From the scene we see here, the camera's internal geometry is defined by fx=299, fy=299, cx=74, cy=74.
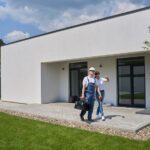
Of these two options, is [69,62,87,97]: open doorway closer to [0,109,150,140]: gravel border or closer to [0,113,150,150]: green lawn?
[0,109,150,140]: gravel border

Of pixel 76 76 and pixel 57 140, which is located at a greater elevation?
pixel 76 76

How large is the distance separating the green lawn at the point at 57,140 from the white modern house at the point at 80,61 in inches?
224

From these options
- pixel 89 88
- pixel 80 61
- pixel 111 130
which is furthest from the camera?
pixel 80 61

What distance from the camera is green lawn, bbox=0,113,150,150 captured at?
24.5 ft

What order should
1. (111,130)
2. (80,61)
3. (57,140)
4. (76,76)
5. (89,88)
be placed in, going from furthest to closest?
(76,76) < (80,61) < (89,88) < (111,130) < (57,140)

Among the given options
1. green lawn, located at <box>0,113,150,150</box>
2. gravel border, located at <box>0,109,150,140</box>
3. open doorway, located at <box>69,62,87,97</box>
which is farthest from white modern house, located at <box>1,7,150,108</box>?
green lawn, located at <box>0,113,150,150</box>

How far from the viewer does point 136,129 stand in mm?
9086

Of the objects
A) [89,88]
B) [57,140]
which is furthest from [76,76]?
[57,140]

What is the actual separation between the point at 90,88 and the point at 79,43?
19.7ft

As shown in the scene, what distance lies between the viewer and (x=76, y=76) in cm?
1889

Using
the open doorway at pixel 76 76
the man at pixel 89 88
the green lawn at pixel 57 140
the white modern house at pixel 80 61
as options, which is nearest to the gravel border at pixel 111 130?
the green lawn at pixel 57 140

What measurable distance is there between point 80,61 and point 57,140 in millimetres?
10535

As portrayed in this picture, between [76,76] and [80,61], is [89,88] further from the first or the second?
[76,76]

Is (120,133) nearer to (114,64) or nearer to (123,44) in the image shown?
(123,44)
